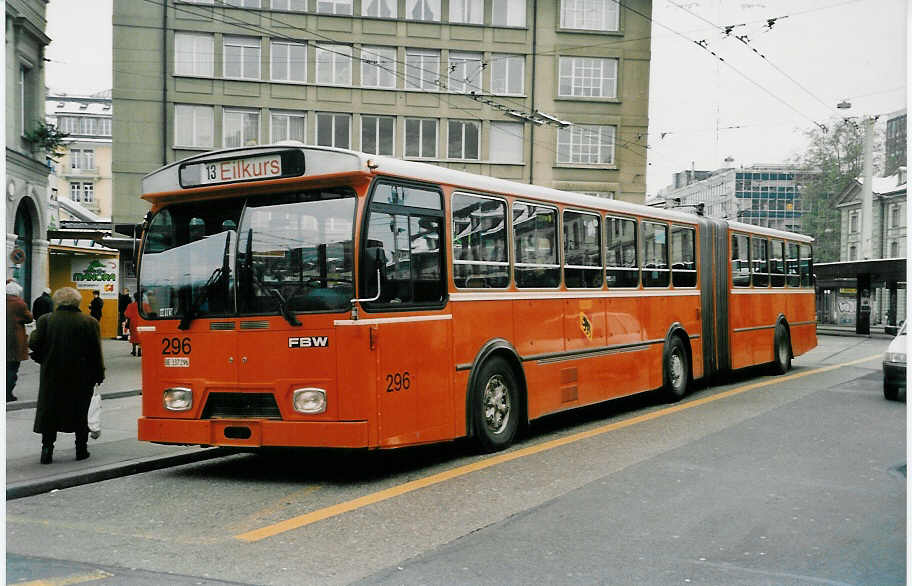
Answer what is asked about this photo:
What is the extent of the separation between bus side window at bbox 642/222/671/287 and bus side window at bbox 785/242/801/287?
6.41 m

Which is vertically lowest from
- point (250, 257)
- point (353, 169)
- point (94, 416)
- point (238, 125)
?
point (94, 416)

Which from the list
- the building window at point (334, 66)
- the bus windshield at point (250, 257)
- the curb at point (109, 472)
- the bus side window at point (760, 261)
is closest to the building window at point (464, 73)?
the building window at point (334, 66)

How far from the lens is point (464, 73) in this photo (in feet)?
135

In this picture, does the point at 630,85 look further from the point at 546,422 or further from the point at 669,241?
the point at 546,422

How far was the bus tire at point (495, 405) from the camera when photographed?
949 centimetres

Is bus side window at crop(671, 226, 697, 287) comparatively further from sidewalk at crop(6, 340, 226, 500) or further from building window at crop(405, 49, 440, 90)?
building window at crop(405, 49, 440, 90)

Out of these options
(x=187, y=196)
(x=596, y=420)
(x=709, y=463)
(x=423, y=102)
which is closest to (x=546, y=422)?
(x=596, y=420)

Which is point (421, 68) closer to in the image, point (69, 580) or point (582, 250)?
point (582, 250)

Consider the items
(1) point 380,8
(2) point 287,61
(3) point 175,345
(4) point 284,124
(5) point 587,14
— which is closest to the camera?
(3) point 175,345

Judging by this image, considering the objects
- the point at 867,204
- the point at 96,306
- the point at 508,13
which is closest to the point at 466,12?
the point at 508,13

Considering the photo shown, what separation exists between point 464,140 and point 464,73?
293 cm

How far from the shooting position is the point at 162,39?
3834cm

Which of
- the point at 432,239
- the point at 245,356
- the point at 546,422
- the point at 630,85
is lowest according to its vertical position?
the point at 546,422

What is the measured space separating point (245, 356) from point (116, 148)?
107ft
